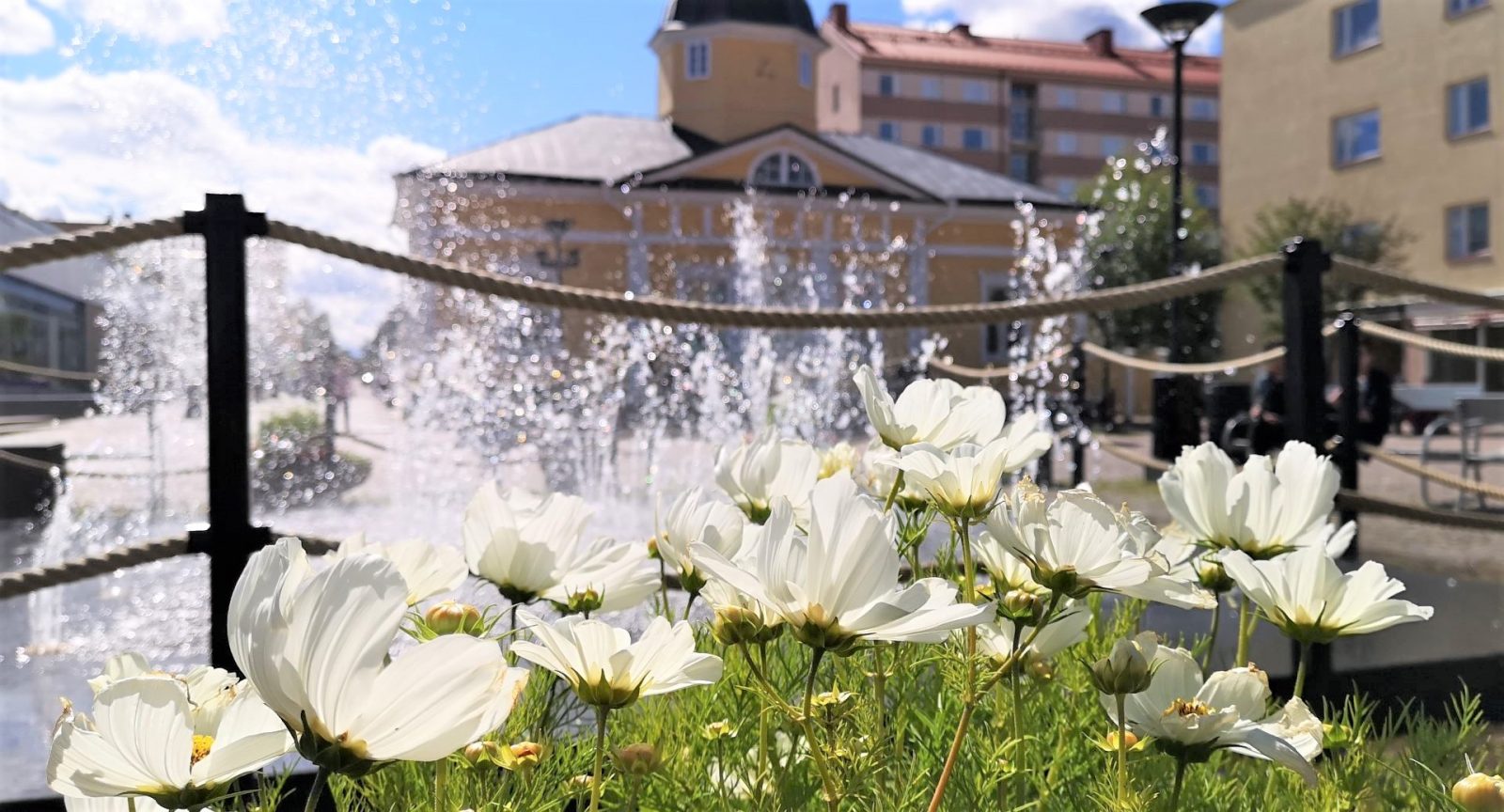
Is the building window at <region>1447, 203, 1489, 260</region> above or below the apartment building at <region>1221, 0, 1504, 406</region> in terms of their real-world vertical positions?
below

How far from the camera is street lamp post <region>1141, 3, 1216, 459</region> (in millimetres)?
8953

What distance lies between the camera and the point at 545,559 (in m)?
0.67

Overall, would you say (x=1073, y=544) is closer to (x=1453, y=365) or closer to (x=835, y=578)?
(x=835, y=578)

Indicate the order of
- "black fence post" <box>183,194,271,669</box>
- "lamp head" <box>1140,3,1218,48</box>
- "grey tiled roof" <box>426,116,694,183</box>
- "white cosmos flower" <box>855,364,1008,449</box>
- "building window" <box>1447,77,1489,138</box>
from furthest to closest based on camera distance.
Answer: "building window" <box>1447,77,1489,138</box>, "grey tiled roof" <box>426,116,694,183</box>, "lamp head" <box>1140,3,1218,48</box>, "black fence post" <box>183,194,271,669</box>, "white cosmos flower" <box>855,364,1008,449</box>

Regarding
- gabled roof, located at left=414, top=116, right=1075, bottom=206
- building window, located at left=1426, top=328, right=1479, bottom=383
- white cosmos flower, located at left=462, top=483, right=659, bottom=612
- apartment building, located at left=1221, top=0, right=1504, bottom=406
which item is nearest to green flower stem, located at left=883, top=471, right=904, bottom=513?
white cosmos flower, located at left=462, top=483, right=659, bottom=612

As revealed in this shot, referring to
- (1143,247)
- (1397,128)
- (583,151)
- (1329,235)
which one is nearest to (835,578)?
(583,151)

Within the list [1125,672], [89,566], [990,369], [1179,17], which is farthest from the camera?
[1179,17]

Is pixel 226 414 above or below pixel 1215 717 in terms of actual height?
above

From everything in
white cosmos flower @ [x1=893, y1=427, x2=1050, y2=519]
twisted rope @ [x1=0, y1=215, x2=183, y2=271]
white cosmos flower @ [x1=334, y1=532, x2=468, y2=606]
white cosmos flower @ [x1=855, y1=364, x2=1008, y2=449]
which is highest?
twisted rope @ [x1=0, y1=215, x2=183, y2=271]

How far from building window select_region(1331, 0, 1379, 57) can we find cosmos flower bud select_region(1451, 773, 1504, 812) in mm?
31643

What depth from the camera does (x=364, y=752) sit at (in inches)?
16.3

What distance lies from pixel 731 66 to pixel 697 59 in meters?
0.91

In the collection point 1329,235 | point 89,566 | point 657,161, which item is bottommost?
point 89,566

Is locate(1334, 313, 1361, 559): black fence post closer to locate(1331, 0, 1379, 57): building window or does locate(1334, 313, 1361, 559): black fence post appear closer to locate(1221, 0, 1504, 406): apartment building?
locate(1221, 0, 1504, 406): apartment building
